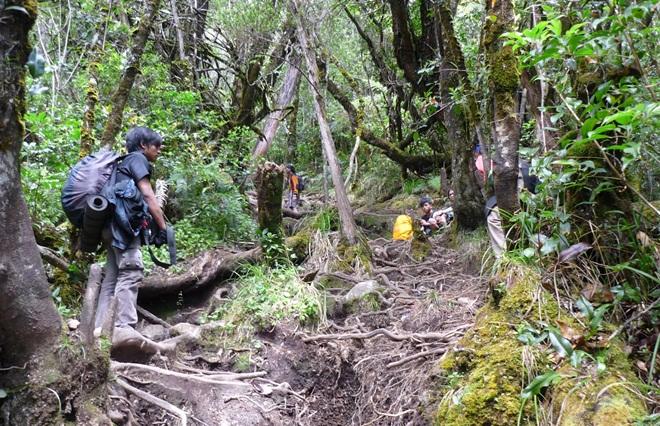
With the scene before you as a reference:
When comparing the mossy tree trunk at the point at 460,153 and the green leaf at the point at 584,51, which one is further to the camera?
the mossy tree trunk at the point at 460,153

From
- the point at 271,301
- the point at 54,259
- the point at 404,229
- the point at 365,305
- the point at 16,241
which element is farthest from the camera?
the point at 404,229

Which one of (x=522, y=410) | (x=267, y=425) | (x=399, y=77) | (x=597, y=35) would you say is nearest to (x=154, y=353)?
(x=267, y=425)

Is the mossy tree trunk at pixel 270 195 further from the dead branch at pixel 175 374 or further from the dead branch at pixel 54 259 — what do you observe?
the dead branch at pixel 175 374

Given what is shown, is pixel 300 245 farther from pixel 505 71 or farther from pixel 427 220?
pixel 505 71

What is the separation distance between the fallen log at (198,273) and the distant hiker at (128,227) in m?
1.22

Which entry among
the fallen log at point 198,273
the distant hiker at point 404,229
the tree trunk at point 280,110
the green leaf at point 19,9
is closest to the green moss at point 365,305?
the fallen log at point 198,273

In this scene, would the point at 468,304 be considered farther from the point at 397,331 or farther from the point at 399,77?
the point at 399,77

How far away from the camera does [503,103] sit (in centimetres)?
420

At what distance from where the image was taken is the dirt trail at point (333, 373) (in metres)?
3.67

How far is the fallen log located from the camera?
17.8ft

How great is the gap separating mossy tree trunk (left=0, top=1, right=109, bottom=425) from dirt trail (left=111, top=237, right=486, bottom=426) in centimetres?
77

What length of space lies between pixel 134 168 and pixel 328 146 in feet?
12.9

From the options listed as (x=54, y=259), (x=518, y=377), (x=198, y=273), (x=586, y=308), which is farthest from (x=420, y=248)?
(x=586, y=308)

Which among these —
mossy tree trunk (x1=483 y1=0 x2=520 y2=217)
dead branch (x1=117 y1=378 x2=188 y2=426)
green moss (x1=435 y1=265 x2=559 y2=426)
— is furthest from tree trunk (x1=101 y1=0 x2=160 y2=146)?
green moss (x1=435 y1=265 x2=559 y2=426)
